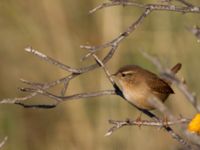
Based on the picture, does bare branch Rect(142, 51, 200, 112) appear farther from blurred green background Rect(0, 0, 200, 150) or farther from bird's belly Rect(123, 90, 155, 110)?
blurred green background Rect(0, 0, 200, 150)

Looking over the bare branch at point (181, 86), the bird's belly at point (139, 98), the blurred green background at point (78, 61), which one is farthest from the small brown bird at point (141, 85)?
the bare branch at point (181, 86)

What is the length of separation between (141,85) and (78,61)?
265 cm

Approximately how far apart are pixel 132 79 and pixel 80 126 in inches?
89.1

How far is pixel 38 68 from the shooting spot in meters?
8.45

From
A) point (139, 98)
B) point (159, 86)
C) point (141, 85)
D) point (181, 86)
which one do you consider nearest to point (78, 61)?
point (141, 85)

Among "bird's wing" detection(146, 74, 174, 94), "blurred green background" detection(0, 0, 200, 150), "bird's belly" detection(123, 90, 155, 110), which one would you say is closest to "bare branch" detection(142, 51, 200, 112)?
"bird's belly" detection(123, 90, 155, 110)

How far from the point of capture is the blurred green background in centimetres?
741

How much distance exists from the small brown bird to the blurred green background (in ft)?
4.59

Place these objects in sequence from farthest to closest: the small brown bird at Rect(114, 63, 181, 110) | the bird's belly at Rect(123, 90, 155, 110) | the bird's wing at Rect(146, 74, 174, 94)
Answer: the bird's wing at Rect(146, 74, 174, 94)
the small brown bird at Rect(114, 63, 181, 110)
the bird's belly at Rect(123, 90, 155, 110)

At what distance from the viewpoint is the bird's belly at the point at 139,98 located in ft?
16.6

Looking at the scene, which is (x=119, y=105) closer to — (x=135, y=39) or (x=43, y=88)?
(x=135, y=39)

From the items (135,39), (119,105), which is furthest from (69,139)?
(135,39)

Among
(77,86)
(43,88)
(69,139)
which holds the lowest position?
(69,139)

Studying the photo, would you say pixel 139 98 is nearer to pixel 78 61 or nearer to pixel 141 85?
pixel 141 85
